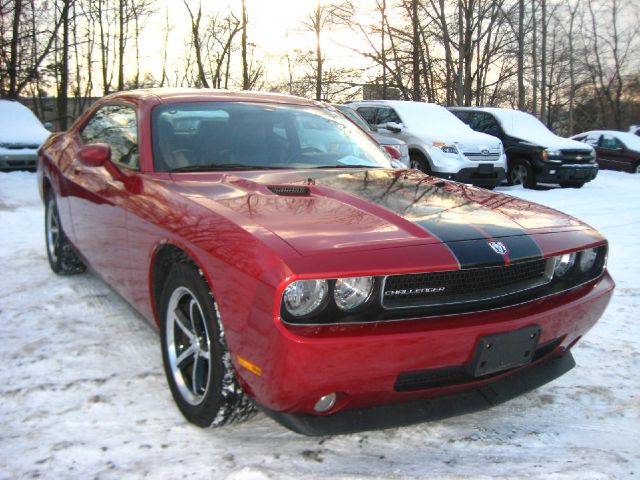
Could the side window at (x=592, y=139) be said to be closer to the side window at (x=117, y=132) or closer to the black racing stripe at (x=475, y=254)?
the side window at (x=117, y=132)

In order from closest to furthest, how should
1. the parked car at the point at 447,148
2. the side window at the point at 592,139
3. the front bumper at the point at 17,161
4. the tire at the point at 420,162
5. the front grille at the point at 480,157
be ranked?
the parked car at the point at 447,148 < the front grille at the point at 480,157 < the tire at the point at 420,162 < the front bumper at the point at 17,161 < the side window at the point at 592,139

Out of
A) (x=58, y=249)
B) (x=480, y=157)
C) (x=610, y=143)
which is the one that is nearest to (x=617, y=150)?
(x=610, y=143)

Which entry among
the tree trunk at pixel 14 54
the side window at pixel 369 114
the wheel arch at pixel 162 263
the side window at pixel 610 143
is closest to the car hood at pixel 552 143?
the side window at pixel 369 114

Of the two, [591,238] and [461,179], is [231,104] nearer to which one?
[591,238]

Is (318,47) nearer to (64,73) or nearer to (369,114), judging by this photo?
(64,73)

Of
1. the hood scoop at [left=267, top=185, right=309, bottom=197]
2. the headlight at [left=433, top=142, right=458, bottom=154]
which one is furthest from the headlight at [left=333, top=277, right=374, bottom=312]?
the headlight at [left=433, top=142, right=458, bottom=154]

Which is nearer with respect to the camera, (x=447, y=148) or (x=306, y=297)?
(x=306, y=297)

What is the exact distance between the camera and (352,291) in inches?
77.4

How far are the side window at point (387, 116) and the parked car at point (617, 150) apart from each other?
370 inches

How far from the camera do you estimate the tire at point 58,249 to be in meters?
4.46

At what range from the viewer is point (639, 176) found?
1595 centimetres

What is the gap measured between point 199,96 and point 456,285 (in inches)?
81.7

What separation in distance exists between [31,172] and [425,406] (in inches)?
424

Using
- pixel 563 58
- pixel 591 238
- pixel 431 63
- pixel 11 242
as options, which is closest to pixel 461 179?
pixel 11 242
